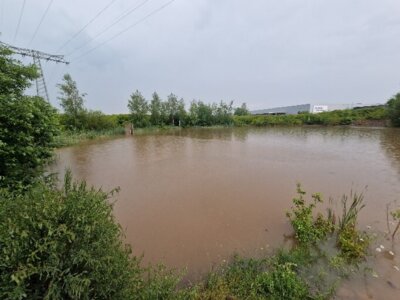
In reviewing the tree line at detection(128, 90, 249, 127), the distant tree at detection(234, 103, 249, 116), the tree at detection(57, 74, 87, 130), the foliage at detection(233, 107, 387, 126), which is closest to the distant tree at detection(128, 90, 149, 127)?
the tree line at detection(128, 90, 249, 127)

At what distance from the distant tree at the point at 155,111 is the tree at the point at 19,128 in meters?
25.9

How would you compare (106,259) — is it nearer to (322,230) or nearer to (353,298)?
(353,298)

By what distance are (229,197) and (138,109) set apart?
24916 mm

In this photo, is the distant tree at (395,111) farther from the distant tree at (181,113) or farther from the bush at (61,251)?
the bush at (61,251)

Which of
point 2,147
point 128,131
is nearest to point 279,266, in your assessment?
point 2,147

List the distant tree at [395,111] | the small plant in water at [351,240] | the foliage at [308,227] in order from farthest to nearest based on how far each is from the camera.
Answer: the distant tree at [395,111] < the foliage at [308,227] < the small plant in water at [351,240]

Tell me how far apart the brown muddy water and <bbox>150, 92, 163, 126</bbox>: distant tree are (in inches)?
772

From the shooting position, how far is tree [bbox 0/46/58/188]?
12.4ft

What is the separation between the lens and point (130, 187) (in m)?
6.75

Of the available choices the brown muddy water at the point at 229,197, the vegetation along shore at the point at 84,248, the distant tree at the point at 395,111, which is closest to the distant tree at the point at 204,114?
the distant tree at the point at 395,111

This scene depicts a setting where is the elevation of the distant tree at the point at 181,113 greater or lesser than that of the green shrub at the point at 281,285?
greater

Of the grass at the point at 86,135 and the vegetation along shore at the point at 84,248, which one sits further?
the grass at the point at 86,135

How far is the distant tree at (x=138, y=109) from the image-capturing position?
28.2m

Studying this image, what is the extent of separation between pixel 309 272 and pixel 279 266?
0.48 metres
